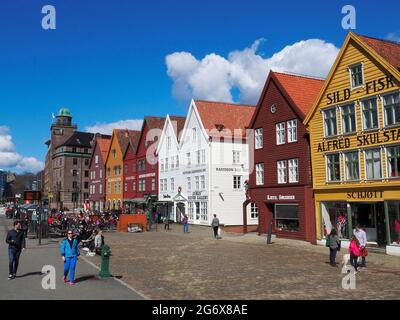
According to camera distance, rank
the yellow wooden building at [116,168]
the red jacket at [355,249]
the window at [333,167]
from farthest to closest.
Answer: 1. the yellow wooden building at [116,168]
2. the window at [333,167]
3. the red jacket at [355,249]

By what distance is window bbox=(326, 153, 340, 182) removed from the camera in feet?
86.2

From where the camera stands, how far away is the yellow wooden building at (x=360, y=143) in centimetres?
2266

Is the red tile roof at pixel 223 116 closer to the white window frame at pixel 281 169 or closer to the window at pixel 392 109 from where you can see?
the white window frame at pixel 281 169

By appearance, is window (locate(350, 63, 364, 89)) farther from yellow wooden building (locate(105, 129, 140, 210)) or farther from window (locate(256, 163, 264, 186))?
yellow wooden building (locate(105, 129, 140, 210))

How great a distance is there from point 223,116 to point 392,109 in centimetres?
2407

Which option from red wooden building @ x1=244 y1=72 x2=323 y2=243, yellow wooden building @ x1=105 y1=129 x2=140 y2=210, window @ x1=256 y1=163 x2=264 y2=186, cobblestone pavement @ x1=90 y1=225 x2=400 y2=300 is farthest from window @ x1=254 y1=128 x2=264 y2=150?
yellow wooden building @ x1=105 y1=129 x2=140 y2=210

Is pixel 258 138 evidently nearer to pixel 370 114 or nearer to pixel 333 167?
pixel 333 167

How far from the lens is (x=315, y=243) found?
27.4 metres

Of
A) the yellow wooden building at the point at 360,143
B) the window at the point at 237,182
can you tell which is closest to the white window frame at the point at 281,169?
the yellow wooden building at the point at 360,143

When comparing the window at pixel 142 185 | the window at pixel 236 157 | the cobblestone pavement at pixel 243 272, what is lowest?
the cobblestone pavement at pixel 243 272

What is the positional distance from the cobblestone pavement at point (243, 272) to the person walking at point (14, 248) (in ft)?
11.5

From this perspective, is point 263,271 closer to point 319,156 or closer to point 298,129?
point 319,156
